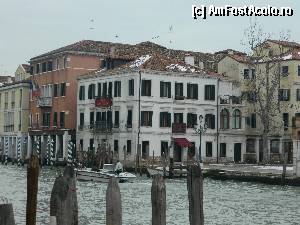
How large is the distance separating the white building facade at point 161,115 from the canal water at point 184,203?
36.2 ft

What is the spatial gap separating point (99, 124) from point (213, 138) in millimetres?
7940

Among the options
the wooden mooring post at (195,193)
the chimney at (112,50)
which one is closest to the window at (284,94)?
the chimney at (112,50)

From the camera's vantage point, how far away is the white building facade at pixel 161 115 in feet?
142

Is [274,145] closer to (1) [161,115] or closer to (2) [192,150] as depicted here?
(2) [192,150]

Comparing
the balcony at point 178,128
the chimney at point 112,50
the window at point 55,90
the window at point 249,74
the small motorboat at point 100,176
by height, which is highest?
the chimney at point 112,50

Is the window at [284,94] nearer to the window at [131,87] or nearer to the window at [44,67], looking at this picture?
the window at [131,87]

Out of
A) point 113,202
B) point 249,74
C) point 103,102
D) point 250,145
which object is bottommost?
point 250,145

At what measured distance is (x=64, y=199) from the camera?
7.29 m

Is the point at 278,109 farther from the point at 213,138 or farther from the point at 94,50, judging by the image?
the point at 94,50

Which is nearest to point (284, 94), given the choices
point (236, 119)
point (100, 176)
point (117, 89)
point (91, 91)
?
point (236, 119)

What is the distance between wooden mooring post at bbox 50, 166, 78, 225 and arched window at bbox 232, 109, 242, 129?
40.9 metres

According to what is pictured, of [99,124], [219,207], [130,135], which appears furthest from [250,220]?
[99,124]

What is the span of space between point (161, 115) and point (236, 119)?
6859 millimetres

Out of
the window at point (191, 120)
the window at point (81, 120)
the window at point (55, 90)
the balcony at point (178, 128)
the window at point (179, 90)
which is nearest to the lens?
the balcony at point (178, 128)
